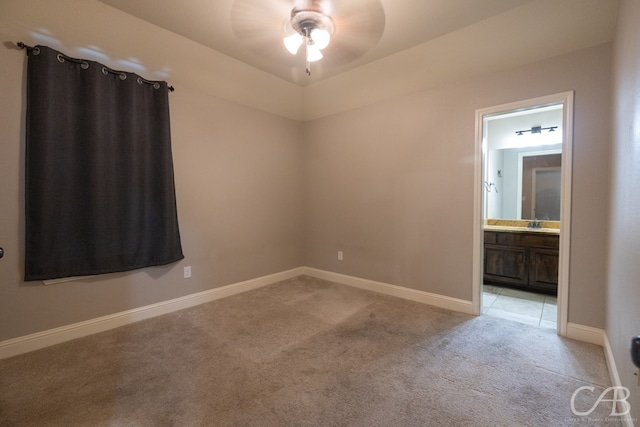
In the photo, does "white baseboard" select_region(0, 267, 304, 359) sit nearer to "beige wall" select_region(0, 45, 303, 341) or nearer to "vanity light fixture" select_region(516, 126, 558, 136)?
"beige wall" select_region(0, 45, 303, 341)

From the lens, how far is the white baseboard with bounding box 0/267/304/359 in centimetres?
207

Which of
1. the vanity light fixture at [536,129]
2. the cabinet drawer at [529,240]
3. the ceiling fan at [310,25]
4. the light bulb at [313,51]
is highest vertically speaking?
the ceiling fan at [310,25]

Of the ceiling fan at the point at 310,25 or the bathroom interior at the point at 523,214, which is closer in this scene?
the ceiling fan at the point at 310,25

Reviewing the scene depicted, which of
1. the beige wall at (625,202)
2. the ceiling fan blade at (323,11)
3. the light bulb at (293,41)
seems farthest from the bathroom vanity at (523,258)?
the light bulb at (293,41)

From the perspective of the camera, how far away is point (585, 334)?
224 cm

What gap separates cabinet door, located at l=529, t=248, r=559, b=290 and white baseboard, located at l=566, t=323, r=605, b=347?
4.00 ft

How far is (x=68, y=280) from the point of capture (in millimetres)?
2271

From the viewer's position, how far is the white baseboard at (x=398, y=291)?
2.89 m

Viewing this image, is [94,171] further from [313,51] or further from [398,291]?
[398,291]

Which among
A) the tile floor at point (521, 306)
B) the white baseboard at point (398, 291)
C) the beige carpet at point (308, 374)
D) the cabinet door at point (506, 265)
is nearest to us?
the beige carpet at point (308, 374)

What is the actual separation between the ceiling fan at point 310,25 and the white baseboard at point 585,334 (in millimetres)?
3034

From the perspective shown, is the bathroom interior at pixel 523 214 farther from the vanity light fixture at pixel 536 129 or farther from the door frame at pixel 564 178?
the door frame at pixel 564 178

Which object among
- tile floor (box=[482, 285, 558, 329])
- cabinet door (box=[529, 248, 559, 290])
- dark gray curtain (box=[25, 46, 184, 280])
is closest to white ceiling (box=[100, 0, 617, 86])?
dark gray curtain (box=[25, 46, 184, 280])

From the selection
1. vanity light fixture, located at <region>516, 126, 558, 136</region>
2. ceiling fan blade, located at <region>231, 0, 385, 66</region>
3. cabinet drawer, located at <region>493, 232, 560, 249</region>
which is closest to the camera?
ceiling fan blade, located at <region>231, 0, 385, 66</region>
